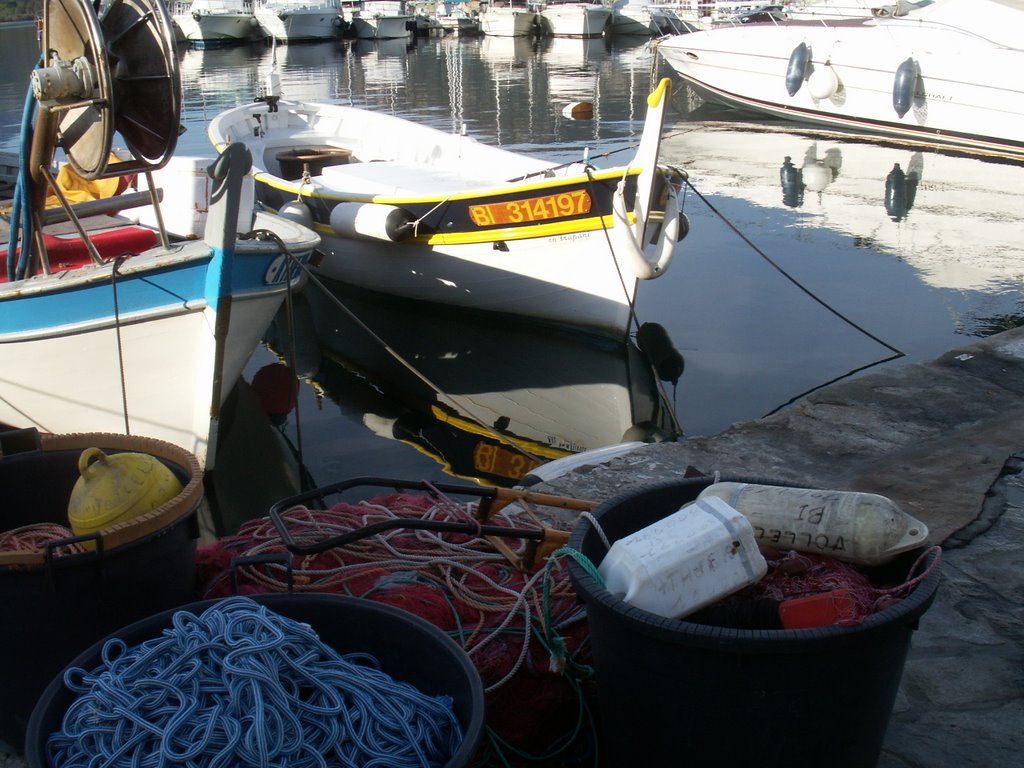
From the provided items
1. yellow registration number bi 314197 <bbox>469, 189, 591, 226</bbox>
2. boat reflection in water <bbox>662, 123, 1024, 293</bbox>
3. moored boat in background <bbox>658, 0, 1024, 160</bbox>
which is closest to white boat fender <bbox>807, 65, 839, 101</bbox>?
moored boat in background <bbox>658, 0, 1024, 160</bbox>

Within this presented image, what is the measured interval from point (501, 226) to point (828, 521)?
6.54 m

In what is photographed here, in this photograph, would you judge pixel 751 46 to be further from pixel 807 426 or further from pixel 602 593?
pixel 602 593

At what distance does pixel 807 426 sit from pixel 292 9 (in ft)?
177

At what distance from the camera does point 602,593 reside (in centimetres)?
220

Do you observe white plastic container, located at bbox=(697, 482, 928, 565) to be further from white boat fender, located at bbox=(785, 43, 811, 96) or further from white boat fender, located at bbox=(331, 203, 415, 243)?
white boat fender, located at bbox=(785, 43, 811, 96)

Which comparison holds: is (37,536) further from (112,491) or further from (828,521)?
(828,521)

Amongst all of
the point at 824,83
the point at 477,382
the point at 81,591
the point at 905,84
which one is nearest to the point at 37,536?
the point at 81,591

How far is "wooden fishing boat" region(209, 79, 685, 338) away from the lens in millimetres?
8148

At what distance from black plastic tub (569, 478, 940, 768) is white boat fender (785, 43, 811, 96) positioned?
20.4 m

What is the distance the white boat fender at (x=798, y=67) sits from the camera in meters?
20.6

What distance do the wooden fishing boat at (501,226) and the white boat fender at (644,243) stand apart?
0.03 feet

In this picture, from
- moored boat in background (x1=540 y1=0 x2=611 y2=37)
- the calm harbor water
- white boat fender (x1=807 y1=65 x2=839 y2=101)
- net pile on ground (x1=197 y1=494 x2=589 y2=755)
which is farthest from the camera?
moored boat in background (x1=540 y1=0 x2=611 y2=37)

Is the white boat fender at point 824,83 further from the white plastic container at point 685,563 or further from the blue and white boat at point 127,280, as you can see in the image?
the white plastic container at point 685,563

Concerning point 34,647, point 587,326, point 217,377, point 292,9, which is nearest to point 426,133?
point 587,326
